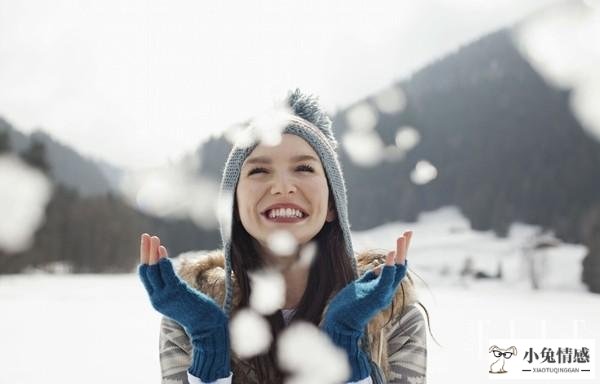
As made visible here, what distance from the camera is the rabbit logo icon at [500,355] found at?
6.85m

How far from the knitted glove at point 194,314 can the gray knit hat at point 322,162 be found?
0.20 meters

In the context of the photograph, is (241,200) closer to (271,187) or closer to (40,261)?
(271,187)

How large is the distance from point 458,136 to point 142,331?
78376 mm

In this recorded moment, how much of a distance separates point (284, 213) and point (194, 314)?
440mm

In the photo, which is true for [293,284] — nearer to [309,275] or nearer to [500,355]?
[309,275]

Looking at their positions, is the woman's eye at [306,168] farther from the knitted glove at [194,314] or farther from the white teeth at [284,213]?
the knitted glove at [194,314]

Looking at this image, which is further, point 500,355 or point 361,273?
point 500,355

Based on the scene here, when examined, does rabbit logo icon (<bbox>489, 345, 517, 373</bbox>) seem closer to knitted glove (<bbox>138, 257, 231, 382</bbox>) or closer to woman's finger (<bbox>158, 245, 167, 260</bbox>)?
knitted glove (<bbox>138, 257, 231, 382</bbox>)

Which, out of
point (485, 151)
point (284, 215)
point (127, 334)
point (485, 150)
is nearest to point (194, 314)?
point (284, 215)

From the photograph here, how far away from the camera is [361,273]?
78.4 inches

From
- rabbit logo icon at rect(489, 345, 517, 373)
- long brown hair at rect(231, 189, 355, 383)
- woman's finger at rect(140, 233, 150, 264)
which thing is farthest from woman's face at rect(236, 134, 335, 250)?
rabbit logo icon at rect(489, 345, 517, 373)

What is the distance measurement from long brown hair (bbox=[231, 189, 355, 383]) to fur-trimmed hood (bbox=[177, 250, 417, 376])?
51 mm

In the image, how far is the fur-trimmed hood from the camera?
1.84m

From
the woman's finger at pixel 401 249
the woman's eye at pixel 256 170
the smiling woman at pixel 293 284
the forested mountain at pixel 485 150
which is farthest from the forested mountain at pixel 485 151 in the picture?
the woman's finger at pixel 401 249
